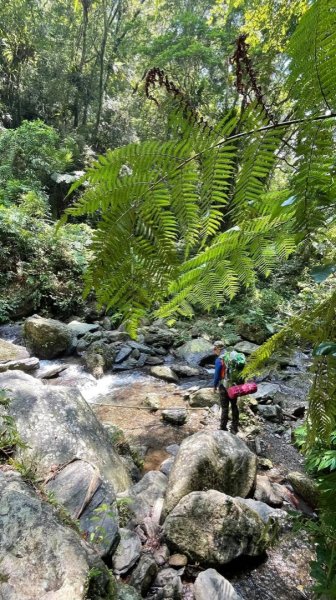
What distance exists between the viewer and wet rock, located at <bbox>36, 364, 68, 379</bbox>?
7571 millimetres

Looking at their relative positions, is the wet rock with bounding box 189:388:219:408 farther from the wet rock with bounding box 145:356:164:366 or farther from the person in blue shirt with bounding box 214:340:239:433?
the wet rock with bounding box 145:356:164:366

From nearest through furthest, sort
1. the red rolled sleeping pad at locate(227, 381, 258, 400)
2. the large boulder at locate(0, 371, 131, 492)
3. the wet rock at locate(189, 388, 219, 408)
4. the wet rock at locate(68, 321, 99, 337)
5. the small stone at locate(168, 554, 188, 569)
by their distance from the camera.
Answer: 1. the small stone at locate(168, 554, 188, 569)
2. the large boulder at locate(0, 371, 131, 492)
3. the red rolled sleeping pad at locate(227, 381, 258, 400)
4. the wet rock at locate(189, 388, 219, 408)
5. the wet rock at locate(68, 321, 99, 337)

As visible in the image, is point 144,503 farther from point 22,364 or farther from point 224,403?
point 22,364

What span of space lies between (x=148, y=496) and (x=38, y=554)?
210 centimetres

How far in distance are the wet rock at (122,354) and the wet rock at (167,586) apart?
5.91m

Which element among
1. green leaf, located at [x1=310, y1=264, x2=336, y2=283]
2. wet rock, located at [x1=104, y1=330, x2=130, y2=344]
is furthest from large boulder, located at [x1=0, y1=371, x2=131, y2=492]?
wet rock, located at [x1=104, y1=330, x2=130, y2=344]

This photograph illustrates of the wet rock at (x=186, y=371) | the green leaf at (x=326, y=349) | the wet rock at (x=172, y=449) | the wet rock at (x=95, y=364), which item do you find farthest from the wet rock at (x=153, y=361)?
the green leaf at (x=326, y=349)

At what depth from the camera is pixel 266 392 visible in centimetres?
743

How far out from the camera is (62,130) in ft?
63.5

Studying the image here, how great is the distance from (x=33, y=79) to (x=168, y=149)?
75.0 ft

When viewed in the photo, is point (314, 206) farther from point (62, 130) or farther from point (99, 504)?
point (62, 130)

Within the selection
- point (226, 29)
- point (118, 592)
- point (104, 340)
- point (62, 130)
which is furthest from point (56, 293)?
point (226, 29)

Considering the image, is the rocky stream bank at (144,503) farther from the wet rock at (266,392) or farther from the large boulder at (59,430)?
the wet rock at (266,392)

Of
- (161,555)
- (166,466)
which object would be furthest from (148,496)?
(166,466)
